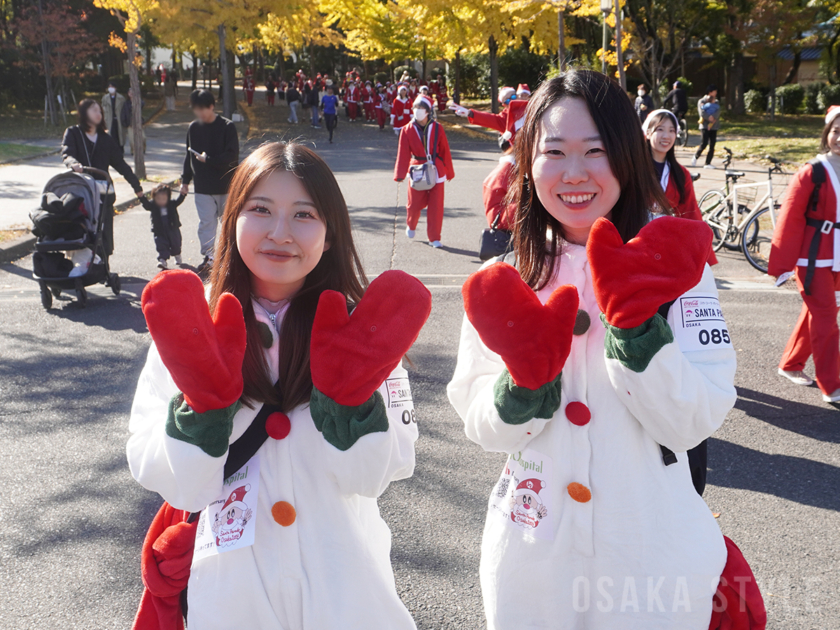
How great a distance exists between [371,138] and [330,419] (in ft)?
76.8

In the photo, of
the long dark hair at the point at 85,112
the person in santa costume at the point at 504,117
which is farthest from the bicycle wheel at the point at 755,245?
the long dark hair at the point at 85,112

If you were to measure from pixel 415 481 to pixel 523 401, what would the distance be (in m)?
2.41

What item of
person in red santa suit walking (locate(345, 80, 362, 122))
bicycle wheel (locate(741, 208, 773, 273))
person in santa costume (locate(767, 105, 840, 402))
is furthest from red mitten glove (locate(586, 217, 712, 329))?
person in red santa suit walking (locate(345, 80, 362, 122))

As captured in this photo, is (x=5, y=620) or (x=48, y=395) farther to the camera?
(x=48, y=395)

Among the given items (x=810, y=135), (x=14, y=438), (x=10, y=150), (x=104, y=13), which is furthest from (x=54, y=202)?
(x=104, y=13)

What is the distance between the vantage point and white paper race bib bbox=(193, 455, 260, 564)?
153 cm

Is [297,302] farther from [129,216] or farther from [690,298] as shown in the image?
[129,216]

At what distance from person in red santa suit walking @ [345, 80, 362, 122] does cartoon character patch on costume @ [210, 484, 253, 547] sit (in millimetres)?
28717

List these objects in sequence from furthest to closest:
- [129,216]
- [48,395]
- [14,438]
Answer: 1. [129,216]
2. [48,395]
3. [14,438]

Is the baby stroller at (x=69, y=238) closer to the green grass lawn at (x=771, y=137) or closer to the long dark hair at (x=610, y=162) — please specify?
the long dark hair at (x=610, y=162)

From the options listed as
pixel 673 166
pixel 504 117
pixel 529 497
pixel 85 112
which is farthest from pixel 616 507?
pixel 85 112

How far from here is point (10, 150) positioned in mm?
18328

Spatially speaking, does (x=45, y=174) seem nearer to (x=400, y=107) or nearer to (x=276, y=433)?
(x=400, y=107)

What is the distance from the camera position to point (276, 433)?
1.55 metres
